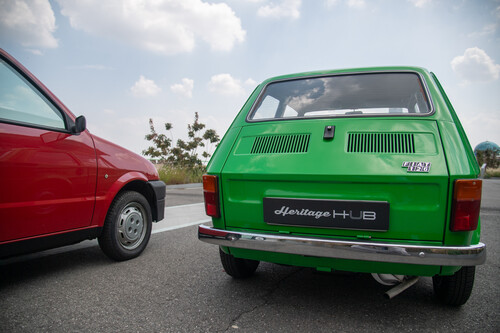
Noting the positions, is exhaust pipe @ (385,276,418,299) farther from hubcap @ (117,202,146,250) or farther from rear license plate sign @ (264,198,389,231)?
hubcap @ (117,202,146,250)

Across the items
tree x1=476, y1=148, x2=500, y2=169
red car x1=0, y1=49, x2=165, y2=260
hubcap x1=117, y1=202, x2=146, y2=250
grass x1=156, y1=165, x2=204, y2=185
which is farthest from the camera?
tree x1=476, y1=148, x2=500, y2=169

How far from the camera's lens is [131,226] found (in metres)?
3.52

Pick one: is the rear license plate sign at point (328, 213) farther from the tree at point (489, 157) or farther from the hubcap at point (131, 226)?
the tree at point (489, 157)

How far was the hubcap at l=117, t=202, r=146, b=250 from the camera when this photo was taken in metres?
3.43

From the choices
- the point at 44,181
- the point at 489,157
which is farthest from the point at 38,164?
the point at 489,157

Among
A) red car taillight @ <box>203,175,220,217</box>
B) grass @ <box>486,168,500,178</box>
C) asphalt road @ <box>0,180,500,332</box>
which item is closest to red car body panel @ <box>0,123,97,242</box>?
asphalt road @ <box>0,180,500,332</box>

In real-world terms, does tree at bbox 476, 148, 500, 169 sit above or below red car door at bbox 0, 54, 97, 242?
below

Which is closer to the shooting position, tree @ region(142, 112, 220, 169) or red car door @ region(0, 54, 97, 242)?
red car door @ region(0, 54, 97, 242)

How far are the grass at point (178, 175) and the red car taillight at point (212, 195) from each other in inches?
492

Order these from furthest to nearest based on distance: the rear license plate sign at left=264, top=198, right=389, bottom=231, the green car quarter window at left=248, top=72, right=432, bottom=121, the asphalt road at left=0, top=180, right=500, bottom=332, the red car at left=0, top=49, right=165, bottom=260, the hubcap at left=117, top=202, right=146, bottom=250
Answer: the hubcap at left=117, top=202, right=146, bottom=250 < the green car quarter window at left=248, top=72, right=432, bottom=121 < the red car at left=0, top=49, right=165, bottom=260 < the asphalt road at left=0, top=180, right=500, bottom=332 < the rear license plate sign at left=264, top=198, right=389, bottom=231

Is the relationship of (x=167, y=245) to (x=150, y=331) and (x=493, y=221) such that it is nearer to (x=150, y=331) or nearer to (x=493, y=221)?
(x=150, y=331)

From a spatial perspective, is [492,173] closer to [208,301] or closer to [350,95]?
[350,95]

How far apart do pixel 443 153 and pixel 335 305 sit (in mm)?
1273

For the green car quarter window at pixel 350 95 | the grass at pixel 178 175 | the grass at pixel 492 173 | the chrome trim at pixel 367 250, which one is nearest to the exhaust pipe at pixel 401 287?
the chrome trim at pixel 367 250
